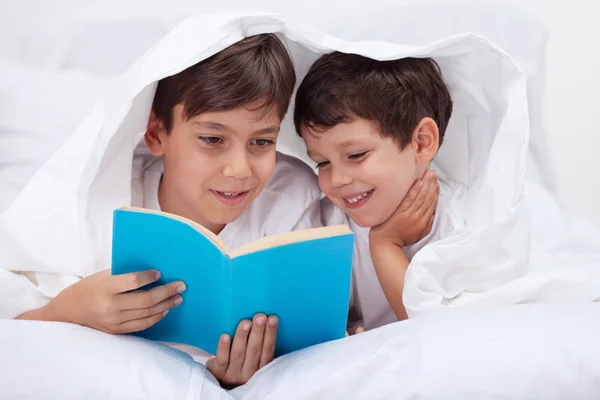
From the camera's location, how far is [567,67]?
1756 mm

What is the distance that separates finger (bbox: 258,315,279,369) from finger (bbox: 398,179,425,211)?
383 mm

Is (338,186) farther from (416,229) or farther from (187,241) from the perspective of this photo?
(187,241)

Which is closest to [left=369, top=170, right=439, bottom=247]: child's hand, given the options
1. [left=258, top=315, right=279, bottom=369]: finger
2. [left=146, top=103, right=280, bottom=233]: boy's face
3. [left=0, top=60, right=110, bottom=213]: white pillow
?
[left=146, top=103, right=280, bottom=233]: boy's face

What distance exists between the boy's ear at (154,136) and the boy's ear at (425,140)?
16.7 inches

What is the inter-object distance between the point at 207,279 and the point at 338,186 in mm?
364

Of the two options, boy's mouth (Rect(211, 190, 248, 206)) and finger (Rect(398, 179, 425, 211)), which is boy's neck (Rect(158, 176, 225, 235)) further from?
finger (Rect(398, 179, 425, 211))

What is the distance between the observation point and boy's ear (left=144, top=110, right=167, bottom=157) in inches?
49.3

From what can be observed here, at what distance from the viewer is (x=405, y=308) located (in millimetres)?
1162

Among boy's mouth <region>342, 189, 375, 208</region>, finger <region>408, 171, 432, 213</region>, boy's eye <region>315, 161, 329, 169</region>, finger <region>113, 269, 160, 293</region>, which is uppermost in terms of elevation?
boy's eye <region>315, 161, 329, 169</region>

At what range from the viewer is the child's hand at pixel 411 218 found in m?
1.27

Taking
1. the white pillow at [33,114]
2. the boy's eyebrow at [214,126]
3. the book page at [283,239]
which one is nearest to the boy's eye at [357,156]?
the boy's eyebrow at [214,126]

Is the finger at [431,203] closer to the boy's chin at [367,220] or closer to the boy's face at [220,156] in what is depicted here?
the boy's chin at [367,220]

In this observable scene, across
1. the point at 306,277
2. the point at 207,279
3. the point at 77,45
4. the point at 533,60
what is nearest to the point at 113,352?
the point at 207,279

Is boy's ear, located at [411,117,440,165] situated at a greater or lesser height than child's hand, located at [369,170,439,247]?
greater
